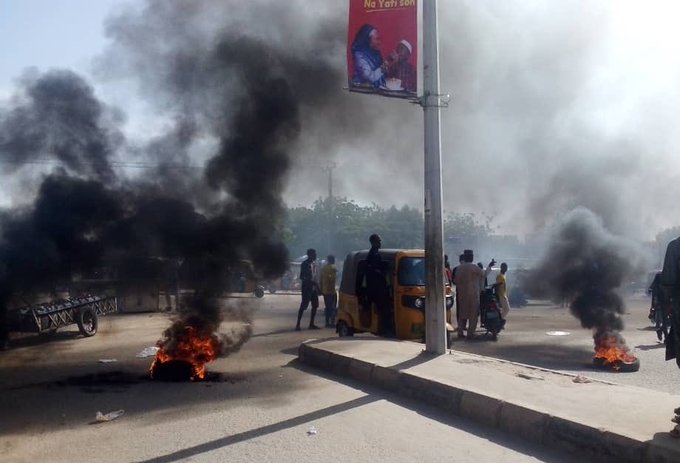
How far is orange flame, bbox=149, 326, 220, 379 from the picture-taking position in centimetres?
871

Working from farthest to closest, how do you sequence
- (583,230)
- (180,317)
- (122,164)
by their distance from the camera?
(583,230) → (122,164) → (180,317)

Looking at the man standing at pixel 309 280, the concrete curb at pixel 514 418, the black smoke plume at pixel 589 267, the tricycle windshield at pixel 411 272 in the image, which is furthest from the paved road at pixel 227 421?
the black smoke plume at pixel 589 267

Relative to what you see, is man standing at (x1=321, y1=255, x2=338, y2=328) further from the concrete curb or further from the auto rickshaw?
the concrete curb

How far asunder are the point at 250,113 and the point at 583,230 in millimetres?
6953

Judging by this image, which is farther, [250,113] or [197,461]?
[250,113]

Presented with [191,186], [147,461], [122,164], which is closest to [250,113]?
[191,186]

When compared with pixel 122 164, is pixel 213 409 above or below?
below

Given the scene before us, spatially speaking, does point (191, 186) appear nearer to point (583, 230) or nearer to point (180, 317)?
point (180, 317)

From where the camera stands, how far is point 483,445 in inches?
210

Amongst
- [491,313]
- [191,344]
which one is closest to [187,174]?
[191,344]

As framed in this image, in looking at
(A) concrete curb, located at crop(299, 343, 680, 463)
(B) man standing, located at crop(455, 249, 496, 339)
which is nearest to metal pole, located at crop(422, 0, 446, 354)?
(A) concrete curb, located at crop(299, 343, 680, 463)

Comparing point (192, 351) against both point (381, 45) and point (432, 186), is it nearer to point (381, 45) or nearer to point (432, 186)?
point (432, 186)

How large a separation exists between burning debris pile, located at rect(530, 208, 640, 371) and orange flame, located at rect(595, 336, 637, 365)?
0.19 metres

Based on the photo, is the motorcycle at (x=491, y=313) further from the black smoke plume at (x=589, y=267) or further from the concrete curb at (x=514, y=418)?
the concrete curb at (x=514, y=418)
